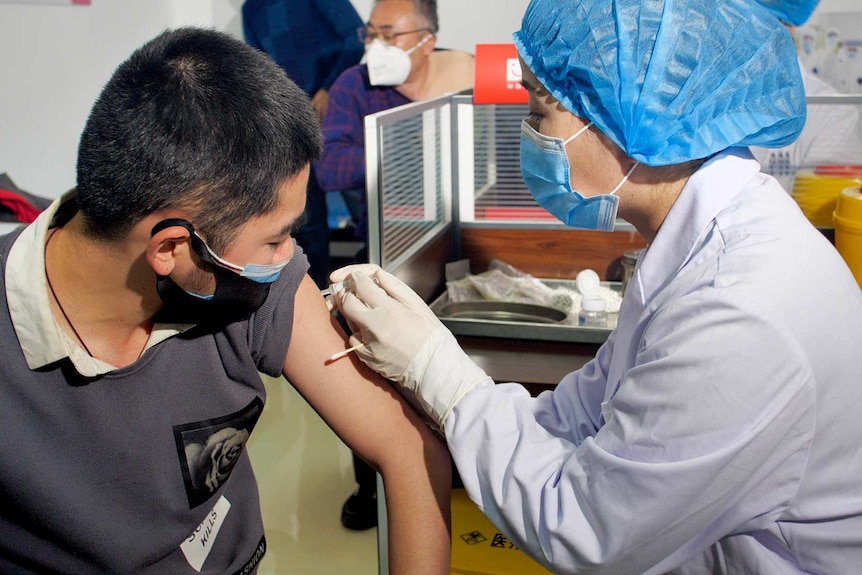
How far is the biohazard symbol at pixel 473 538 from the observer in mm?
1787

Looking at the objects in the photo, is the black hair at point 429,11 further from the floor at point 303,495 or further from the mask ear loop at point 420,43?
the floor at point 303,495

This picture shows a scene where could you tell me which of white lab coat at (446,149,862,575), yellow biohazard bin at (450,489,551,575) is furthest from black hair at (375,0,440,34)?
white lab coat at (446,149,862,575)

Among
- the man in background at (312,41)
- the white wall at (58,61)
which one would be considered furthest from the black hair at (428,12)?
the white wall at (58,61)

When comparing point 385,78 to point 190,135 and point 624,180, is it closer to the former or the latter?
point 624,180

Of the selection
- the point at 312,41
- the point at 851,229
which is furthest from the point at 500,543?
the point at 312,41

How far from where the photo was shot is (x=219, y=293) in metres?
1.16

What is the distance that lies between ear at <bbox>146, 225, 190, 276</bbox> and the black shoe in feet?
6.64

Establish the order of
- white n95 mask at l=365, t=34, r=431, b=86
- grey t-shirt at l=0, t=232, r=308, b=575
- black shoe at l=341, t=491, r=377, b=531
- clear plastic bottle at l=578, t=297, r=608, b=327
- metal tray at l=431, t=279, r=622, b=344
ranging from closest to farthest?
grey t-shirt at l=0, t=232, r=308, b=575
metal tray at l=431, t=279, r=622, b=344
clear plastic bottle at l=578, t=297, r=608, b=327
black shoe at l=341, t=491, r=377, b=531
white n95 mask at l=365, t=34, r=431, b=86

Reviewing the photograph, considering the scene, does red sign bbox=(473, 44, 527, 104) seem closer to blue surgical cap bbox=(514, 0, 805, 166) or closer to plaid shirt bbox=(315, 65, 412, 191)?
blue surgical cap bbox=(514, 0, 805, 166)

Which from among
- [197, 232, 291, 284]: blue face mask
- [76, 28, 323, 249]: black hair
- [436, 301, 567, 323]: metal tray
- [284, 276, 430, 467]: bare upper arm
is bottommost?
[436, 301, 567, 323]: metal tray

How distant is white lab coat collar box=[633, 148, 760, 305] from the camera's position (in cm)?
117

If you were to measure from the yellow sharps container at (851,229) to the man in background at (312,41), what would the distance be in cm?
254

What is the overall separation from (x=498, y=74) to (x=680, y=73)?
4.25 ft

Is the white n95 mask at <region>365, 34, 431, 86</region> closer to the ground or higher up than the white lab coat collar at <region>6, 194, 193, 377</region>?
closer to the ground
